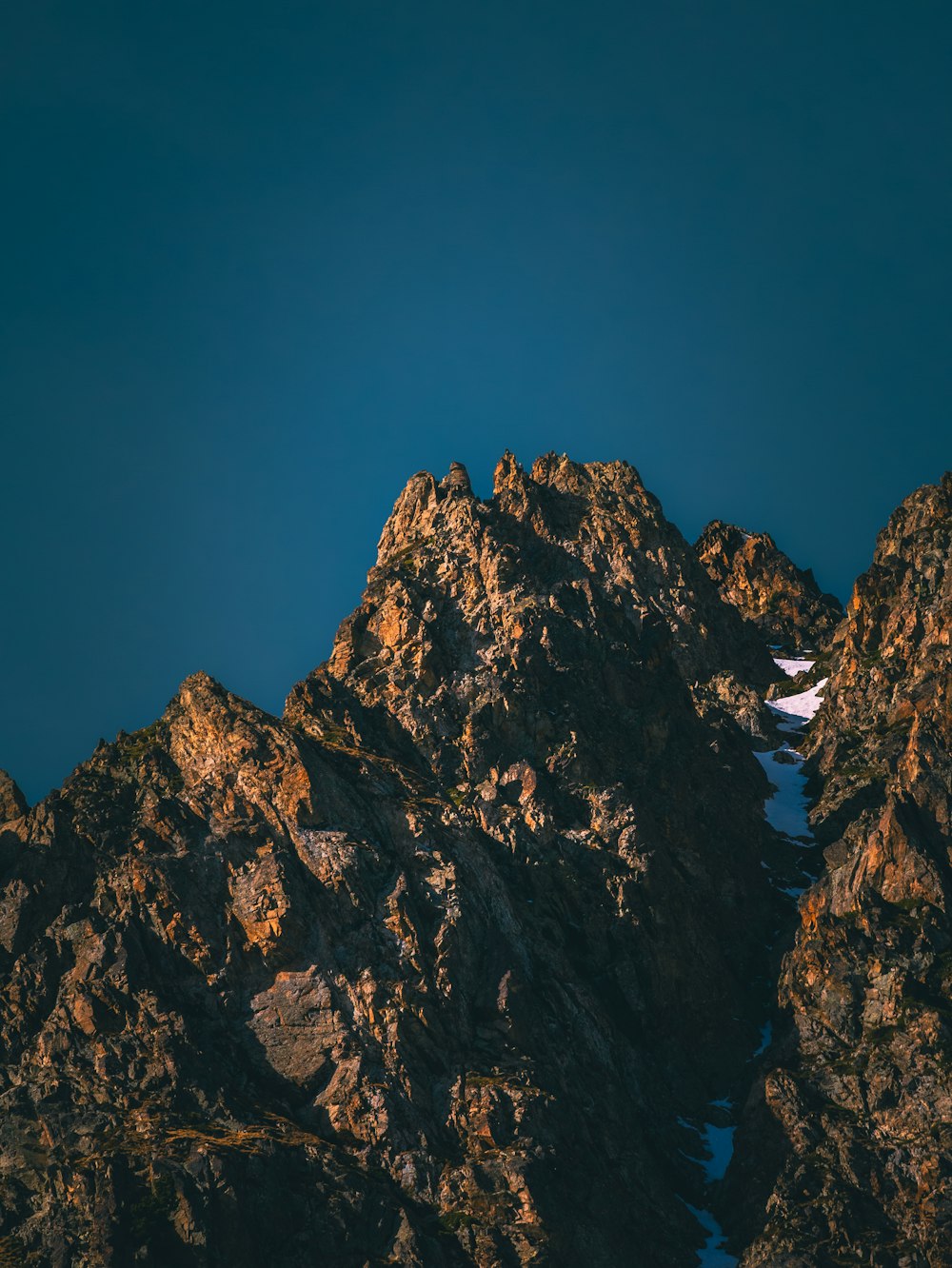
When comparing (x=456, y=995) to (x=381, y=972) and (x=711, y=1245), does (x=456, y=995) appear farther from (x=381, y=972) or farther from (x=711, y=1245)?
(x=711, y=1245)

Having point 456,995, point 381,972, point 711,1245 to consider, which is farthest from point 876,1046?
point 381,972

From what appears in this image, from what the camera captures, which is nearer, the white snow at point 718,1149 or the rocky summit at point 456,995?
the rocky summit at point 456,995

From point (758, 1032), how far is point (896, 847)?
67.7 feet

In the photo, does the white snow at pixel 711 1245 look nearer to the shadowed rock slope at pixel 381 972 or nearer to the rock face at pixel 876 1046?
the shadowed rock slope at pixel 381 972

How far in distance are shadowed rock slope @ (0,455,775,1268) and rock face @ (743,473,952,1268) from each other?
401 inches

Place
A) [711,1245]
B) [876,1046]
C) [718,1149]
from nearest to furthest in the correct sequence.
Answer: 1. [711,1245]
2. [876,1046]
3. [718,1149]

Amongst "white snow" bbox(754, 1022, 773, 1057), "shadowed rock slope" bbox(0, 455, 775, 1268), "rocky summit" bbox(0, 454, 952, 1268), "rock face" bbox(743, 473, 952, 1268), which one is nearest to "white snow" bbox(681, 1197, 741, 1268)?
"rocky summit" bbox(0, 454, 952, 1268)

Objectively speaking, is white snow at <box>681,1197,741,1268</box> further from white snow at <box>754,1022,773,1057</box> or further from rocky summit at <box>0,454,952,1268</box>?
white snow at <box>754,1022,773,1057</box>

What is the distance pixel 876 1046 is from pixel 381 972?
3808 centimetres

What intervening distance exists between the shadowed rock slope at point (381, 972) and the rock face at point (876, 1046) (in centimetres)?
1019

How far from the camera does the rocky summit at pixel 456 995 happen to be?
12475 cm

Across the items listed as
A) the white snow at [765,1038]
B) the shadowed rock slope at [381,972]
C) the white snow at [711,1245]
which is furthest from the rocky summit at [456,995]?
the white snow at [765,1038]

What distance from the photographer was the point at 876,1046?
5527 inches

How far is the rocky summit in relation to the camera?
409 ft
